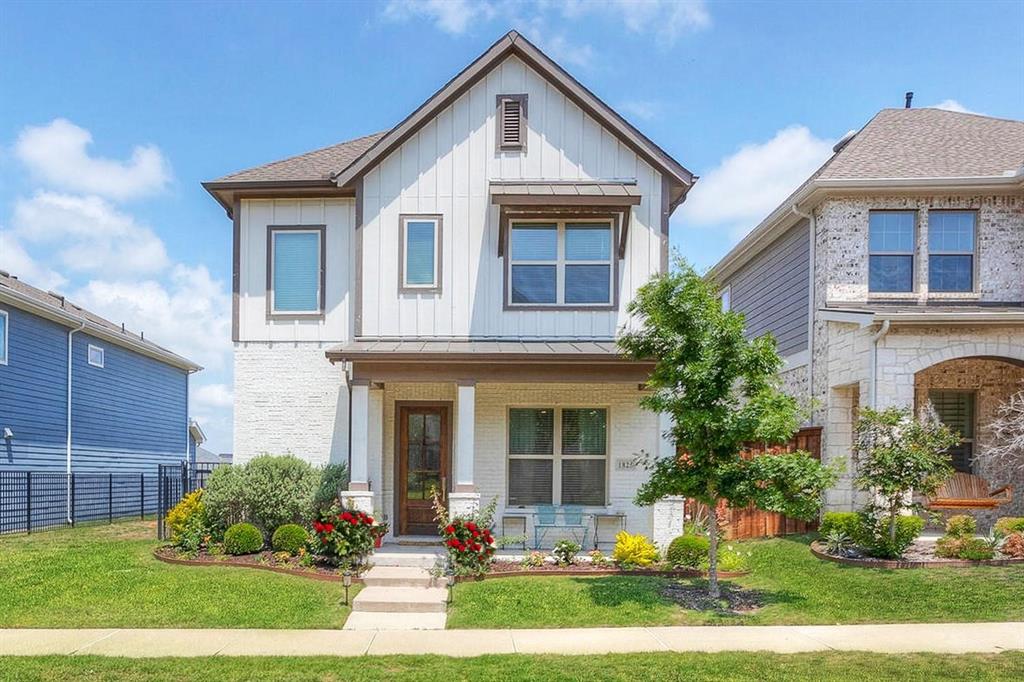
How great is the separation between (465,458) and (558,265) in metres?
3.75

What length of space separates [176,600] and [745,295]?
15907mm

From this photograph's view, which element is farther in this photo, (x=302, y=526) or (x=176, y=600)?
(x=302, y=526)

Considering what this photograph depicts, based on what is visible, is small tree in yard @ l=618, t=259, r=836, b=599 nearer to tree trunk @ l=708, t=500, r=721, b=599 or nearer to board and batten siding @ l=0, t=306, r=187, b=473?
tree trunk @ l=708, t=500, r=721, b=599

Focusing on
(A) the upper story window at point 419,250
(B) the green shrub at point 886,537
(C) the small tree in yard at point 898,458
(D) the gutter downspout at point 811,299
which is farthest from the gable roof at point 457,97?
(B) the green shrub at point 886,537

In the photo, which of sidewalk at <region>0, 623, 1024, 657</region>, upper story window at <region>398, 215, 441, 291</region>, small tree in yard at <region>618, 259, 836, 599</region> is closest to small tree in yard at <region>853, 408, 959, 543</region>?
small tree in yard at <region>618, 259, 836, 599</region>

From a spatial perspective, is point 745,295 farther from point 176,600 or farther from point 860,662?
point 176,600

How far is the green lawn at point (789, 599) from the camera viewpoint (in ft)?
28.3

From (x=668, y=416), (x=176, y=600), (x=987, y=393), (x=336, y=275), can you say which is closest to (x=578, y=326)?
(x=668, y=416)

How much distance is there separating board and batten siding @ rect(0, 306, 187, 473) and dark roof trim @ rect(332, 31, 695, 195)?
34.2 ft

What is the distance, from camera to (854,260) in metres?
14.2

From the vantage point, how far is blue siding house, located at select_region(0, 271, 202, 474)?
16938 mm

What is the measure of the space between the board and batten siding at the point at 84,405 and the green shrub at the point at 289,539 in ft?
30.7

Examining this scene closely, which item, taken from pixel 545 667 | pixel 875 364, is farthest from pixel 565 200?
pixel 545 667

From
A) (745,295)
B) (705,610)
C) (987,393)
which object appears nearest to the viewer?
(705,610)
